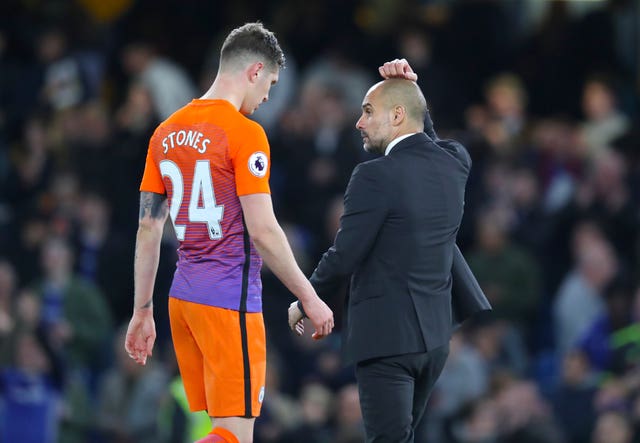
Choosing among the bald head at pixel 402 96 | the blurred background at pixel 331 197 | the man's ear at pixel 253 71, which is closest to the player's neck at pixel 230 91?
the man's ear at pixel 253 71

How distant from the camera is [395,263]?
6074 mm

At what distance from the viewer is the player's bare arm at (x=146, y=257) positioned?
6293 mm

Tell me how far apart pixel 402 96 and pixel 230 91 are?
76 cm

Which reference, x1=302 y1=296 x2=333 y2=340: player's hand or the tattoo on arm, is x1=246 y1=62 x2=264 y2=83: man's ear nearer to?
the tattoo on arm

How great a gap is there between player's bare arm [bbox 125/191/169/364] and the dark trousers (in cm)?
99

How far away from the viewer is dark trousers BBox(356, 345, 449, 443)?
6.02 m

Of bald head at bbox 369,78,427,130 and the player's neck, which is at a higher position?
the player's neck

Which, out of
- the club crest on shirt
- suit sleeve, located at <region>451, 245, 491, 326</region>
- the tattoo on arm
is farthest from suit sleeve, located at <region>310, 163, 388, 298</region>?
the tattoo on arm

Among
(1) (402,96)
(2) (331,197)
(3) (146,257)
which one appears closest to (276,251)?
(3) (146,257)

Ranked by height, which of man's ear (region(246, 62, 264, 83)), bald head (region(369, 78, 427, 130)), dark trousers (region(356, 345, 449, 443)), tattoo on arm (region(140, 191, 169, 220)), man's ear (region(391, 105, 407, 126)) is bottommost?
dark trousers (region(356, 345, 449, 443))

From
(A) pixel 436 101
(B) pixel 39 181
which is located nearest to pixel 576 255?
(A) pixel 436 101

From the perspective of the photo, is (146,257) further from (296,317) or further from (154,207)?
(296,317)

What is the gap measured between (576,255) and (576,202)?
1.49 feet

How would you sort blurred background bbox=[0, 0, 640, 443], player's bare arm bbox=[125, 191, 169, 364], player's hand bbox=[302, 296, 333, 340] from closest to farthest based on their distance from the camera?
1. player's hand bbox=[302, 296, 333, 340]
2. player's bare arm bbox=[125, 191, 169, 364]
3. blurred background bbox=[0, 0, 640, 443]
